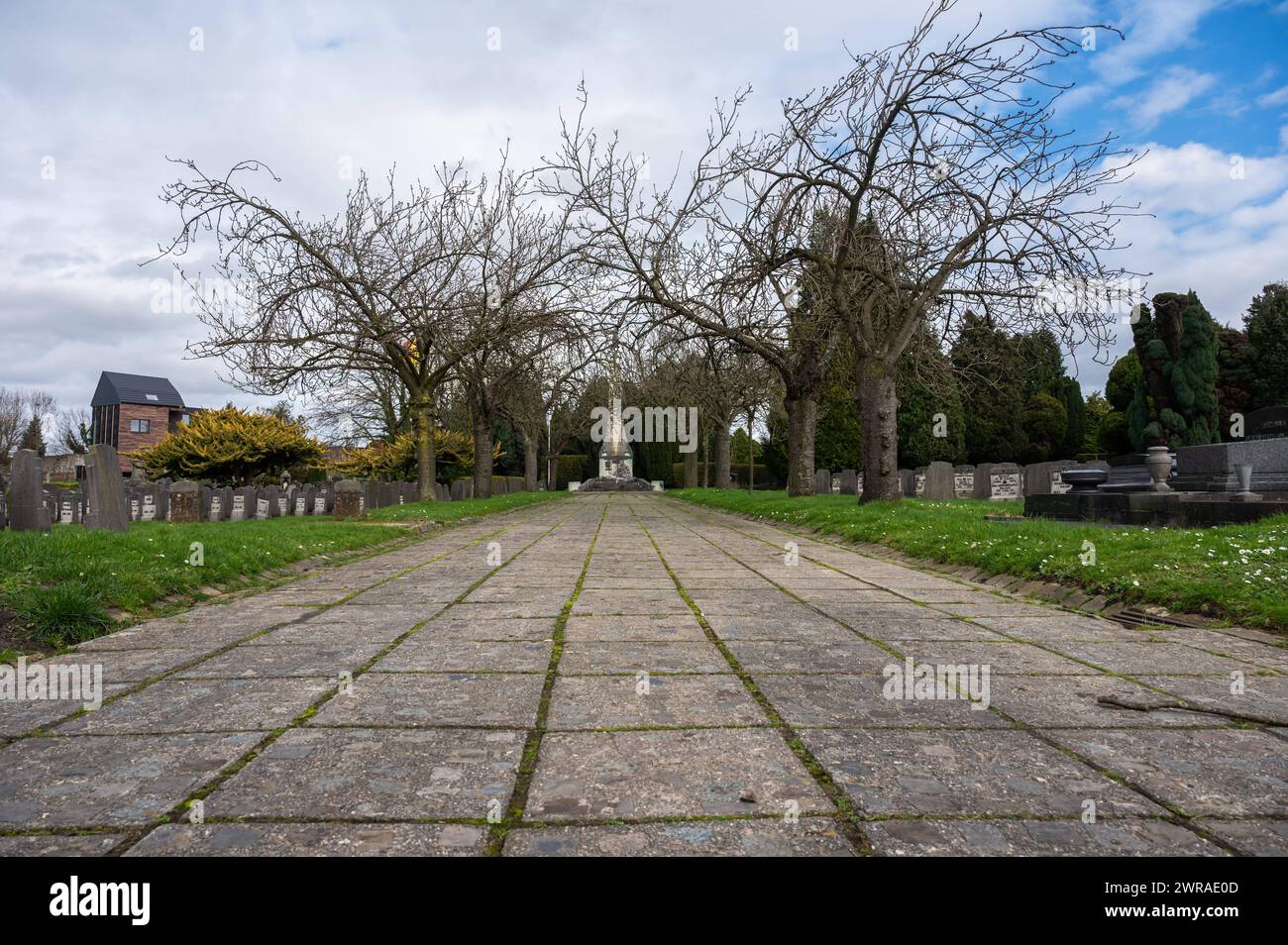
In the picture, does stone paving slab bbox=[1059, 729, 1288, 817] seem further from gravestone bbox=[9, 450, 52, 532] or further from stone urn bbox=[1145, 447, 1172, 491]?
gravestone bbox=[9, 450, 52, 532]

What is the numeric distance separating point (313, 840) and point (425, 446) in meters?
18.4

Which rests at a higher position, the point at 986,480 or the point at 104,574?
the point at 986,480

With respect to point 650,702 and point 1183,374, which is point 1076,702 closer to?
point 650,702

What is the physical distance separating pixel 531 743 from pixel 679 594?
3731 millimetres

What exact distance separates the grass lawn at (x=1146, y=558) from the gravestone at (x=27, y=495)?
10.6 meters

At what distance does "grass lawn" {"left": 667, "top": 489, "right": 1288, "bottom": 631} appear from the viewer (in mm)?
5105

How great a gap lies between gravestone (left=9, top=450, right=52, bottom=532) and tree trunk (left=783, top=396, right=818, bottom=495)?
15.5m

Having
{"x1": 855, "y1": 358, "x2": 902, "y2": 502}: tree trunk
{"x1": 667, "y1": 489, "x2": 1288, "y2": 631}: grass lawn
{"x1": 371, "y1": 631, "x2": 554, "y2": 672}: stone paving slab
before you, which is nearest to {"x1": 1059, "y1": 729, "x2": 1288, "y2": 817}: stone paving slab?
{"x1": 371, "y1": 631, "x2": 554, "y2": 672}: stone paving slab

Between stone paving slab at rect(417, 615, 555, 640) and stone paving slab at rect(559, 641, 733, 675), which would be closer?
stone paving slab at rect(559, 641, 733, 675)

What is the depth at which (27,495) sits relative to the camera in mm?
9008

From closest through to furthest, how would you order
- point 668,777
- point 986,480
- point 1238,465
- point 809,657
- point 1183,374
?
1. point 668,777
2. point 809,657
3. point 1238,465
4. point 986,480
5. point 1183,374

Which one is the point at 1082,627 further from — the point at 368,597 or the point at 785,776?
the point at 368,597

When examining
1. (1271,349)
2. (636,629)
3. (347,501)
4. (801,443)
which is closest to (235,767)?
(636,629)
